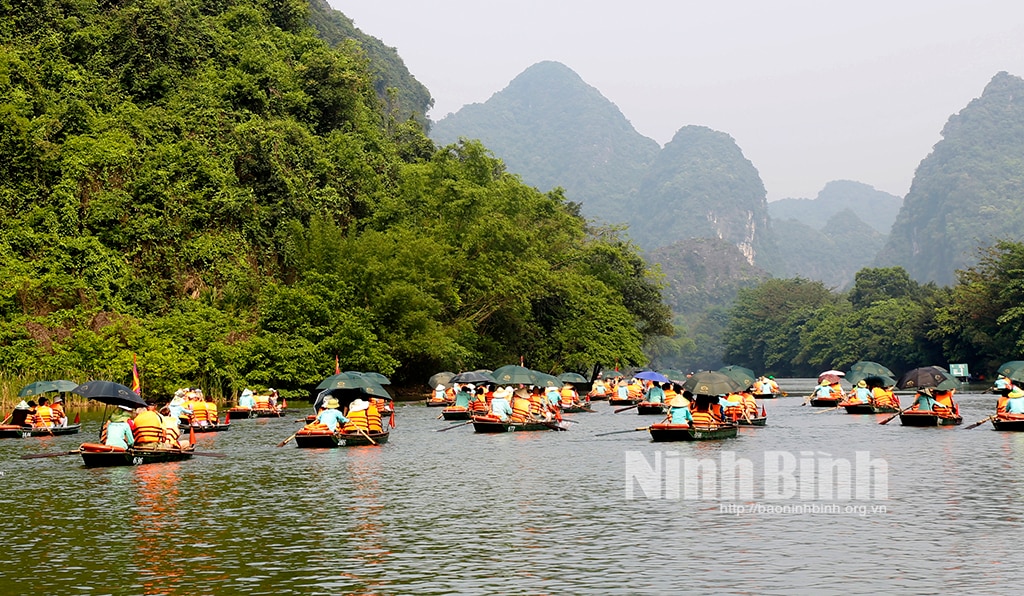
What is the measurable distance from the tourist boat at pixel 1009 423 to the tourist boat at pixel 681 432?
31.4 ft

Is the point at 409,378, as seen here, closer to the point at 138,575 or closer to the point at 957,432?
the point at 957,432

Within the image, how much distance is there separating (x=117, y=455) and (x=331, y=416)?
678cm

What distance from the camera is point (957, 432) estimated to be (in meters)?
36.8

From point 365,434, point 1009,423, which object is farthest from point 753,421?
point 365,434

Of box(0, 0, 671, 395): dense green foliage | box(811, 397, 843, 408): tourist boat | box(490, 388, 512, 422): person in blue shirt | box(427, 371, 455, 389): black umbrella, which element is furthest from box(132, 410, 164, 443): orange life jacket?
box(811, 397, 843, 408): tourist boat

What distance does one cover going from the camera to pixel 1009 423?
115ft

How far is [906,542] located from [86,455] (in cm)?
2005

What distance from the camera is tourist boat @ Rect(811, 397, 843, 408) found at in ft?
191

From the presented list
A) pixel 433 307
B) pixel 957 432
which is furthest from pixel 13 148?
pixel 957 432

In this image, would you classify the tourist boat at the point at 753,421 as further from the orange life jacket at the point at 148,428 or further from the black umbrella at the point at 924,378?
the orange life jacket at the point at 148,428

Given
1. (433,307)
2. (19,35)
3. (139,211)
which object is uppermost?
(19,35)

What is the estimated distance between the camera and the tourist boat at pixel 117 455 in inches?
1067

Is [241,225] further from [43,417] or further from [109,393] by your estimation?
[109,393]

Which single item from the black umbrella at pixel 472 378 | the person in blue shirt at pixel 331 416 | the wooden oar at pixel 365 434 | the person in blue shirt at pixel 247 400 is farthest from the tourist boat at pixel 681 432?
the person in blue shirt at pixel 247 400
